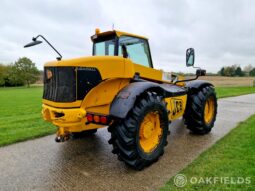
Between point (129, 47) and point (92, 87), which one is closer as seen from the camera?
point (92, 87)

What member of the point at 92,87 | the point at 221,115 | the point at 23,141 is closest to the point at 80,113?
the point at 92,87

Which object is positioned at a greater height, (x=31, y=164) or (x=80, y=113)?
Result: (x=80, y=113)

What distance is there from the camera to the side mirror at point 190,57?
4.82m

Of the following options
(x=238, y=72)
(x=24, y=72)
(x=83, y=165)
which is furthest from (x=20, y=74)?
(x=83, y=165)

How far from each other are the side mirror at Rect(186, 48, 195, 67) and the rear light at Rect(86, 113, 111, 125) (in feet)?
7.66

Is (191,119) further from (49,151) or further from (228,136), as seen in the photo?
(49,151)

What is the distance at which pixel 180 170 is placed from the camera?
3596 millimetres

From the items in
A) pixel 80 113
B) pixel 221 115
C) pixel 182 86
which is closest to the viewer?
pixel 80 113

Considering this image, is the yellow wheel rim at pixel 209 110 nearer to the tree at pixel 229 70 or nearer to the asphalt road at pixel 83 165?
the asphalt road at pixel 83 165

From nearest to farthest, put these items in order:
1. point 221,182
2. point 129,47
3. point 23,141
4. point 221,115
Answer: point 221,182 < point 129,47 < point 23,141 < point 221,115

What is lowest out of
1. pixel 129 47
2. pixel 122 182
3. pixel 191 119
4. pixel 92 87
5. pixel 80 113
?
pixel 122 182

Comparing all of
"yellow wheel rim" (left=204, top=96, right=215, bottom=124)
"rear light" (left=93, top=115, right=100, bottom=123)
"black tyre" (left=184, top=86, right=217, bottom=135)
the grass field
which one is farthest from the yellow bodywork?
the grass field

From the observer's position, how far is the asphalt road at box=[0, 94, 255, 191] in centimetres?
323

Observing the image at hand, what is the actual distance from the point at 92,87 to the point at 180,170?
1825 mm
